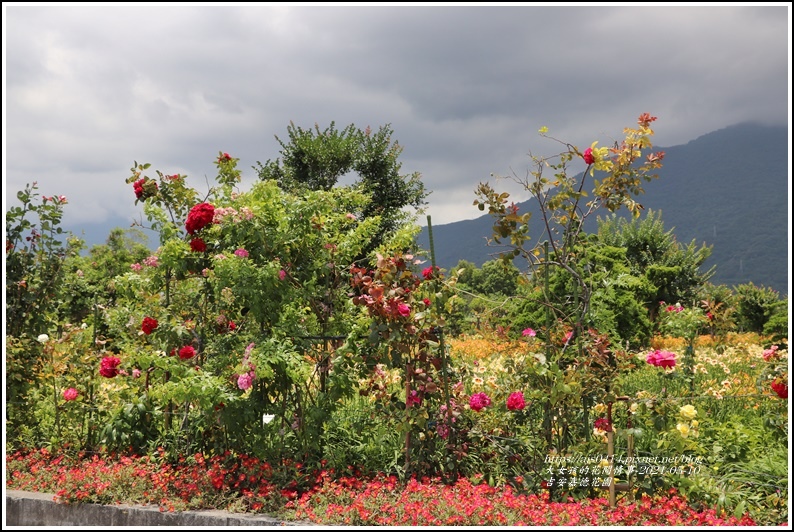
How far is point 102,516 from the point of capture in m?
4.12

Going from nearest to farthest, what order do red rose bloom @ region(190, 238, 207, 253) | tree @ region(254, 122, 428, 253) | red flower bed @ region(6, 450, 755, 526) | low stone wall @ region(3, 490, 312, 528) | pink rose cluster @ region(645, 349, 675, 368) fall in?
red flower bed @ region(6, 450, 755, 526), low stone wall @ region(3, 490, 312, 528), pink rose cluster @ region(645, 349, 675, 368), red rose bloom @ region(190, 238, 207, 253), tree @ region(254, 122, 428, 253)

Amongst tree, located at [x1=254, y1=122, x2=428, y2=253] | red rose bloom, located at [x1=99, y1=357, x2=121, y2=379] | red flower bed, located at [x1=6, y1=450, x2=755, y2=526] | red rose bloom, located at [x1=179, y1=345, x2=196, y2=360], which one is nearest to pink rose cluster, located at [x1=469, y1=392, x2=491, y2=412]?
red flower bed, located at [x1=6, y1=450, x2=755, y2=526]

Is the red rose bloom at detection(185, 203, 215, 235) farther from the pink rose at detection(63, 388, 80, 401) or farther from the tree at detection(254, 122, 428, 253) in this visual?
the tree at detection(254, 122, 428, 253)

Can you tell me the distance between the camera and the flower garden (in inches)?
155

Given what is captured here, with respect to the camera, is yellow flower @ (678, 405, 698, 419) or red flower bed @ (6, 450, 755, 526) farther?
yellow flower @ (678, 405, 698, 419)

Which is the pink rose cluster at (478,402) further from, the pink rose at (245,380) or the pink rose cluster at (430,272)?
the pink rose at (245,380)

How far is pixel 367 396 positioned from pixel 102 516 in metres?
1.87

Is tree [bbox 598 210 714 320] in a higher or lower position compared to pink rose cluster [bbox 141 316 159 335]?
higher

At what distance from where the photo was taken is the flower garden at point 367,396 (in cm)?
395

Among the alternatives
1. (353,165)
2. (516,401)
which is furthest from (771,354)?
(353,165)

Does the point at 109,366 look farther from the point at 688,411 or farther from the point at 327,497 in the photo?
the point at 688,411

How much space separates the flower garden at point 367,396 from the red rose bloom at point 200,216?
16mm

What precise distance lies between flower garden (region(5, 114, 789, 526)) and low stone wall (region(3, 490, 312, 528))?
9 cm

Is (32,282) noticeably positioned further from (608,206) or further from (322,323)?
(608,206)
